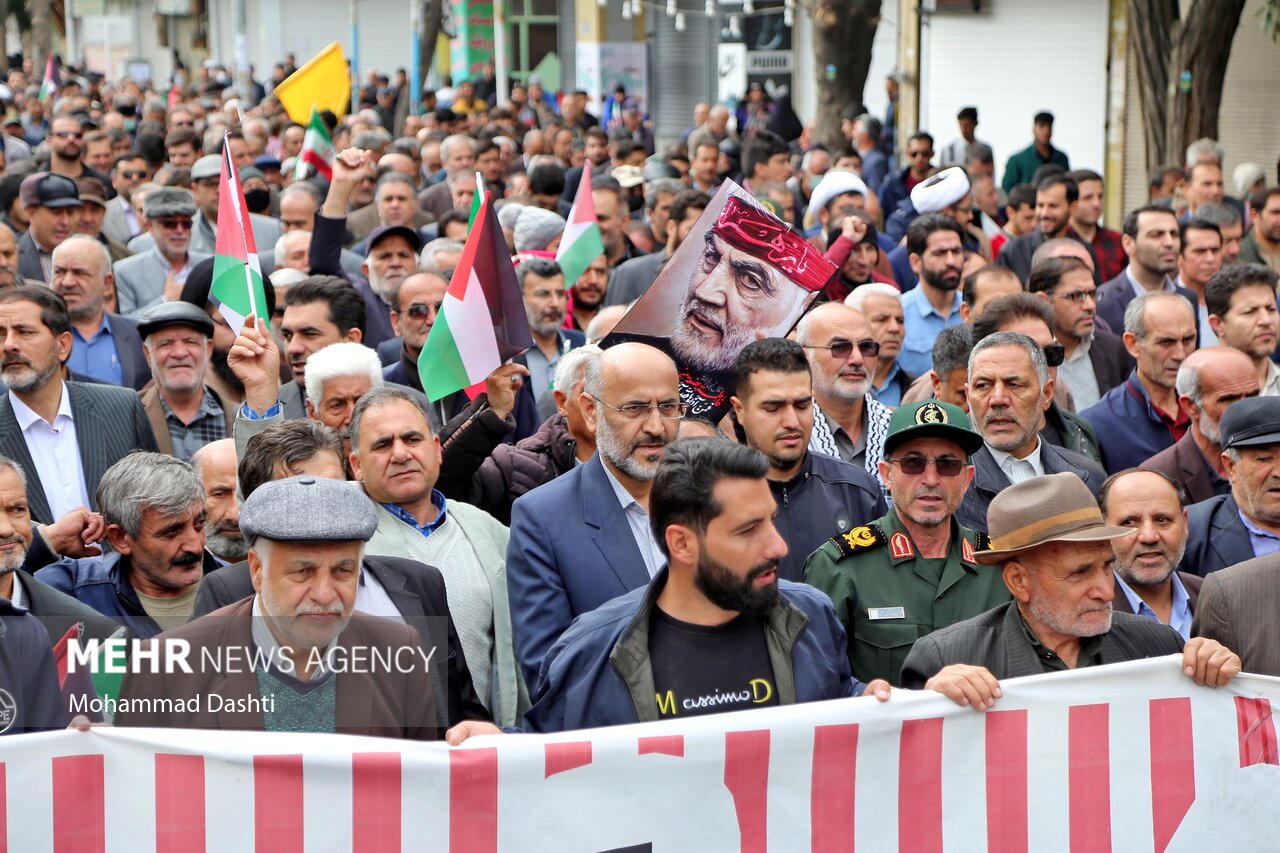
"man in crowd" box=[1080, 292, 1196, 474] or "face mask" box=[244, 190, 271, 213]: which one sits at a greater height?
"face mask" box=[244, 190, 271, 213]

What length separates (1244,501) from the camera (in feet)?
19.1

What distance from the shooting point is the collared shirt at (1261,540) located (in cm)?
577

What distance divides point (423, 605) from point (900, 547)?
56.6 inches

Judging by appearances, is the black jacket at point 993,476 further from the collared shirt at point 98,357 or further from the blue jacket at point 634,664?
the collared shirt at point 98,357

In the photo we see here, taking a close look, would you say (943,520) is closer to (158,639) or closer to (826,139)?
(158,639)

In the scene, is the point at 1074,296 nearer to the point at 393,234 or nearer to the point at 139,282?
the point at 393,234

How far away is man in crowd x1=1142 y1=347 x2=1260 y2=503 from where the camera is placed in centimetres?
665

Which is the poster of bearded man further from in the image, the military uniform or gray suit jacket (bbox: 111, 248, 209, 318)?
gray suit jacket (bbox: 111, 248, 209, 318)

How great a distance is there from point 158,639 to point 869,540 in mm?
2111

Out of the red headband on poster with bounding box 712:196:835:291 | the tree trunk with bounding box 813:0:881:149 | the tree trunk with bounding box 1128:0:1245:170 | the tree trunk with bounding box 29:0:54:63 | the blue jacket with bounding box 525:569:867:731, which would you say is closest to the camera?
the blue jacket with bounding box 525:569:867:731

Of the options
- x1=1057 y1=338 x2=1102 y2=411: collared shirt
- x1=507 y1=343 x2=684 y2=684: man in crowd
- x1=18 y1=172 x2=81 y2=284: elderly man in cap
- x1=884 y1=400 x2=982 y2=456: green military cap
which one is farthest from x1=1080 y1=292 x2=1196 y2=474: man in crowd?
x1=18 y1=172 x2=81 y2=284: elderly man in cap

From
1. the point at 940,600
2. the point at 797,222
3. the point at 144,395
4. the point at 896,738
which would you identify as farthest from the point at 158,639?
the point at 797,222

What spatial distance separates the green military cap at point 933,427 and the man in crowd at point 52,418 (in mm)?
3083

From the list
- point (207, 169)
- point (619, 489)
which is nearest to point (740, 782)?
point (619, 489)
